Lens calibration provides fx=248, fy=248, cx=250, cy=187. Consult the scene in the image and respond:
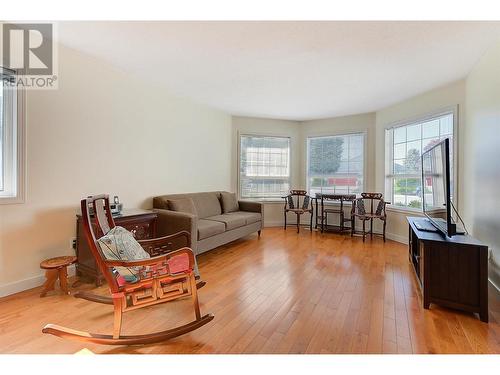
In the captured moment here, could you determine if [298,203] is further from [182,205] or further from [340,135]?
[182,205]

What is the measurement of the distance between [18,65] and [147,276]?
2.27m

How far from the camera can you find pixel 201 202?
159 inches

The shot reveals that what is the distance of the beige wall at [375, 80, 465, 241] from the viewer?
10.7ft

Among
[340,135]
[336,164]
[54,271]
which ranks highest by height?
[340,135]

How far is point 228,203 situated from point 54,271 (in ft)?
8.89

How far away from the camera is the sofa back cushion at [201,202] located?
344 centimetres

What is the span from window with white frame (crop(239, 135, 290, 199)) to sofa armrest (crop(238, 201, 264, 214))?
667 mm

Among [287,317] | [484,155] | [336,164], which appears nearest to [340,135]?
[336,164]

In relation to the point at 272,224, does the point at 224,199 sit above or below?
above

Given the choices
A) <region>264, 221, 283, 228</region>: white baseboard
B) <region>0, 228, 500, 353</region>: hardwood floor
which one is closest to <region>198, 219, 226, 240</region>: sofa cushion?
<region>0, 228, 500, 353</region>: hardwood floor

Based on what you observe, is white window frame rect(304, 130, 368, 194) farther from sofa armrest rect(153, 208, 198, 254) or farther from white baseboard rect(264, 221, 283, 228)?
sofa armrest rect(153, 208, 198, 254)

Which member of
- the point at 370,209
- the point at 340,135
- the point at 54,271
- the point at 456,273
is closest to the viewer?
the point at 456,273

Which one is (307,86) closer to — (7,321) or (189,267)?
(189,267)

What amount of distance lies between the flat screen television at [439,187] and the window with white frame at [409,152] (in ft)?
3.75
